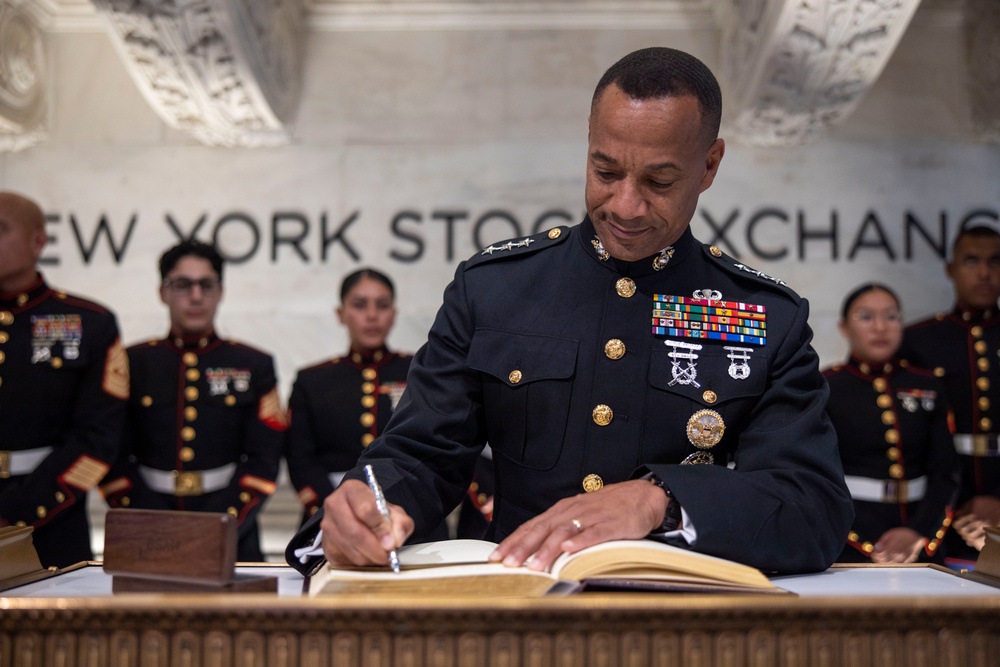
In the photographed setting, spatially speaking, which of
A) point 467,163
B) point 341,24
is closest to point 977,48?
point 467,163

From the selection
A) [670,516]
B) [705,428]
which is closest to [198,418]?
[705,428]

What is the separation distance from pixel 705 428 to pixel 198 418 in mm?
3285

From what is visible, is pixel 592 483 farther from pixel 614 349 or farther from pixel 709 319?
pixel 709 319

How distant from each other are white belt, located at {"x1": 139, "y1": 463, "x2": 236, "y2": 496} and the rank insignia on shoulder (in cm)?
315

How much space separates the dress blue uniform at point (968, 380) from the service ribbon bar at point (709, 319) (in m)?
3.23

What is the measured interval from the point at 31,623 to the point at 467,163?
17.2 feet

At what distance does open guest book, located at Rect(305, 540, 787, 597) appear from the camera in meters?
1.36

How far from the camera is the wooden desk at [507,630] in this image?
50.3 inches

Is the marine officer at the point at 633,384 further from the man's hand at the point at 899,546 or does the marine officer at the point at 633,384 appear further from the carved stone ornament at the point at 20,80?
the carved stone ornament at the point at 20,80

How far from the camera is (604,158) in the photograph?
5.71 feet

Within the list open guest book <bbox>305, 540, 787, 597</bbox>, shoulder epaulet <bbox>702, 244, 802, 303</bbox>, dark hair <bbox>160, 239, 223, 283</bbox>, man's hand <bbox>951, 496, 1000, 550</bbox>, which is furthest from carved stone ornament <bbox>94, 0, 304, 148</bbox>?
open guest book <bbox>305, 540, 787, 597</bbox>

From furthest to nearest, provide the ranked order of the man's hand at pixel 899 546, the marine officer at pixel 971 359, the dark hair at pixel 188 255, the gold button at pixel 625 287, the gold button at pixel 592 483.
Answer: the dark hair at pixel 188 255 < the marine officer at pixel 971 359 < the man's hand at pixel 899 546 < the gold button at pixel 625 287 < the gold button at pixel 592 483

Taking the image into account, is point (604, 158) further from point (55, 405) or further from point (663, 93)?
point (55, 405)

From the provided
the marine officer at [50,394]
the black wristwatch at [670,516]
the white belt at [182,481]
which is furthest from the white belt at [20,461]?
the black wristwatch at [670,516]
